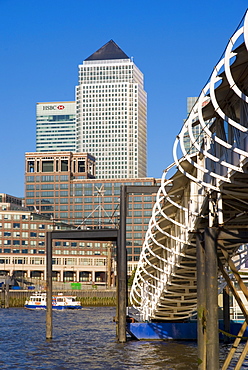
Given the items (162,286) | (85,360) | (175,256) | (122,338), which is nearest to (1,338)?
(122,338)

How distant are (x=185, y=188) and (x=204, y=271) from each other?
37.1 feet

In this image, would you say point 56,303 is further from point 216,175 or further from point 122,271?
point 216,175

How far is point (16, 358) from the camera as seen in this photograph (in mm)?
46344

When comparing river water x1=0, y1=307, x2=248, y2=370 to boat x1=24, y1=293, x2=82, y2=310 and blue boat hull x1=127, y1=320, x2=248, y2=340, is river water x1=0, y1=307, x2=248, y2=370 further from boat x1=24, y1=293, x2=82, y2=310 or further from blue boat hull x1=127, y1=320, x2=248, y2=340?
boat x1=24, y1=293, x2=82, y2=310

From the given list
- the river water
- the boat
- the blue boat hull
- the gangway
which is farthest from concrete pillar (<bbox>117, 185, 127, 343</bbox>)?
the boat

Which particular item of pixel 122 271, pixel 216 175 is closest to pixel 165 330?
pixel 122 271

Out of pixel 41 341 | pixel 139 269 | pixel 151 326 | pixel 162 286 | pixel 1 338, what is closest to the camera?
pixel 162 286

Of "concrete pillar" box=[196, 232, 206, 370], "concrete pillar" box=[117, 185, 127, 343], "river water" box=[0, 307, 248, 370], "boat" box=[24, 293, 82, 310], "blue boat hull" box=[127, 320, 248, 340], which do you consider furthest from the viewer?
"boat" box=[24, 293, 82, 310]

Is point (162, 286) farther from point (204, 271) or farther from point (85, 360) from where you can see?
point (204, 271)

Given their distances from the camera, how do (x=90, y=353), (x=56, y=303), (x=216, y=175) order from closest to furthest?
(x=216, y=175)
(x=90, y=353)
(x=56, y=303)

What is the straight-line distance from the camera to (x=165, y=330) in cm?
5241

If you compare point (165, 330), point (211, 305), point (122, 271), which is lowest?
point (165, 330)

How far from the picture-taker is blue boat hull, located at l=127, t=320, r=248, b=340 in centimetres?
5151

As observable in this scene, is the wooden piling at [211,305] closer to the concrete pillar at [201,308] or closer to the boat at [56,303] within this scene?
the concrete pillar at [201,308]
